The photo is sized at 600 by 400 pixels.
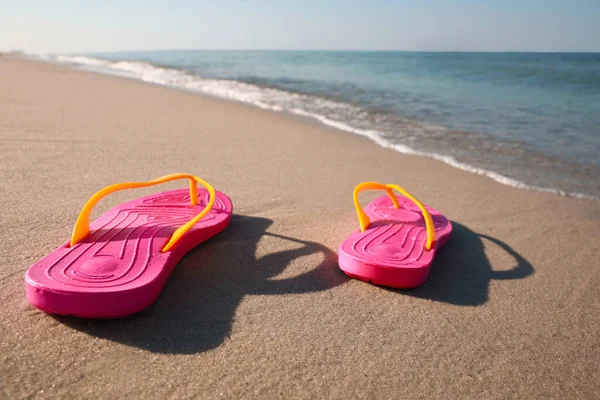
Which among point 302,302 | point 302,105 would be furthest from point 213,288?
point 302,105

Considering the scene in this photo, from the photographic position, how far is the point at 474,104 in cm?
812

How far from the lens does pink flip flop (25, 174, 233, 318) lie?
1441mm

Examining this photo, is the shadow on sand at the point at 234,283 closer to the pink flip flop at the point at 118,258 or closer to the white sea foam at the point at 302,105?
the pink flip flop at the point at 118,258

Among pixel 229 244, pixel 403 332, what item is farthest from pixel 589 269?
pixel 229 244

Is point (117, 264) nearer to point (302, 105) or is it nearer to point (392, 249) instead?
point (392, 249)

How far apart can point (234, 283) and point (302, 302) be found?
29 cm

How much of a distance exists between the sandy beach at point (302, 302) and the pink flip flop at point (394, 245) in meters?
0.07

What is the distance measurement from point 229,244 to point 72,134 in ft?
8.02

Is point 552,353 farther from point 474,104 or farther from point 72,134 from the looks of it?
point 474,104

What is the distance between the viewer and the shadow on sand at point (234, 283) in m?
1.48

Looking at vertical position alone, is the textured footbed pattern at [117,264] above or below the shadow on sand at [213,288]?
above

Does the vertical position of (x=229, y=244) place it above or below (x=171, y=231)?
below

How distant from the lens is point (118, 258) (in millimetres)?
1669

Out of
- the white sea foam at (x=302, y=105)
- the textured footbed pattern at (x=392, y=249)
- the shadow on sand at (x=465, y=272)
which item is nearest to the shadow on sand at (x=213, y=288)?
the textured footbed pattern at (x=392, y=249)
